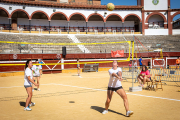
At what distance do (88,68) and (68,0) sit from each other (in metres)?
22.2

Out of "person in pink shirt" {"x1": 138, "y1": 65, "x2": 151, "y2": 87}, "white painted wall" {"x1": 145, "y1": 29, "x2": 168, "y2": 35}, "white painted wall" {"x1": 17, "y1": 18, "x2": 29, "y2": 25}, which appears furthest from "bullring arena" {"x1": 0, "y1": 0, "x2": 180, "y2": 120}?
"person in pink shirt" {"x1": 138, "y1": 65, "x2": 151, "y2": 87}

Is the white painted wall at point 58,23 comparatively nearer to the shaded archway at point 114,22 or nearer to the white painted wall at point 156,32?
the shaded archway at point 114,22

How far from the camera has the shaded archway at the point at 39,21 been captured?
115 feet

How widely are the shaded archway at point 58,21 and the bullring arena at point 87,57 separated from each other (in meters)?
0.21

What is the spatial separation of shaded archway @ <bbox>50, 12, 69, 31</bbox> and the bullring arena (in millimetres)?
213

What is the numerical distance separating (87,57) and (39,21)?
17.3m

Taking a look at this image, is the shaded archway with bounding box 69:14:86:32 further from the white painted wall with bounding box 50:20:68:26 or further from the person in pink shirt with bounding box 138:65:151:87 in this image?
the person in pink shirt with bounding box 138:65:151:87

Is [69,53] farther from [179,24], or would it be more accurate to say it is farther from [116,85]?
[179,24]

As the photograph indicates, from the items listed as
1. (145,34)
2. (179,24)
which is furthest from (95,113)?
(179,24)

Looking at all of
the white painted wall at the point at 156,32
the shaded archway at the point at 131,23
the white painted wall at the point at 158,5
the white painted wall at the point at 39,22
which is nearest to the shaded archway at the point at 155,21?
the white painted wall at the point at 156,32

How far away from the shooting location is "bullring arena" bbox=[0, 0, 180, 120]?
625 cm

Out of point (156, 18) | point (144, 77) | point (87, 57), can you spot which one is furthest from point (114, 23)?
point (144, 77)

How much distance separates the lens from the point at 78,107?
6.25 metres

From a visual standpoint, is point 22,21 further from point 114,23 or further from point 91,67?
point 91,67
